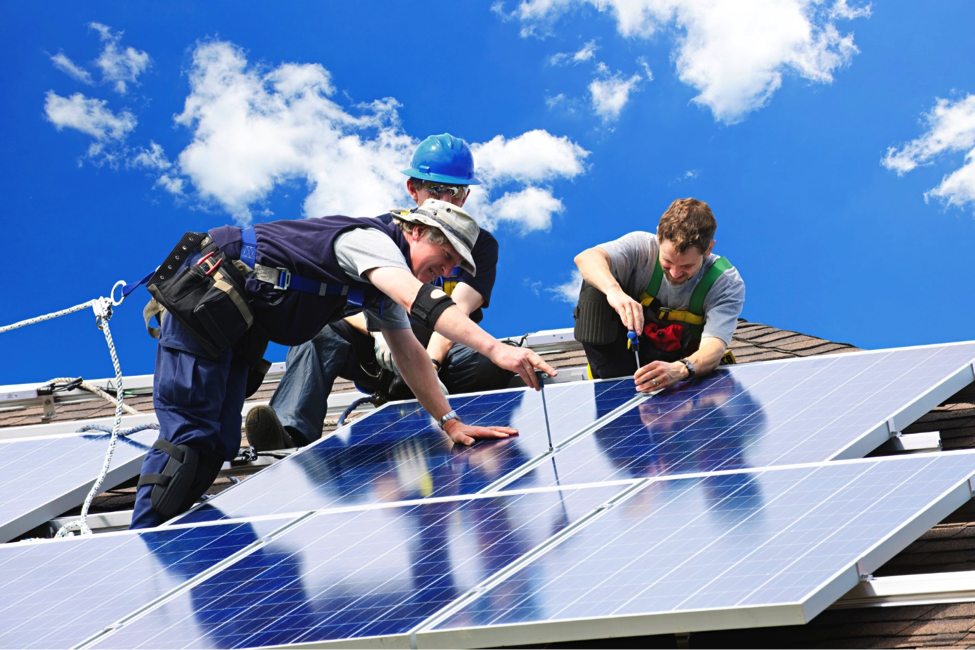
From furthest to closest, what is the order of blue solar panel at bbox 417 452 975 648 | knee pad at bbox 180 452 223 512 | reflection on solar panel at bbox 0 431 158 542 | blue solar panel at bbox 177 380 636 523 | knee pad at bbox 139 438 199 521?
reflection on solar panel at bbox 0 431 158 542 < knee pad at bbox 180 452 223 512 < knee pad at bbox 139 438 199 521 < blue solar panel at bbox 177 380 636 523 < blue solar panel at bbox 417 452 975 648

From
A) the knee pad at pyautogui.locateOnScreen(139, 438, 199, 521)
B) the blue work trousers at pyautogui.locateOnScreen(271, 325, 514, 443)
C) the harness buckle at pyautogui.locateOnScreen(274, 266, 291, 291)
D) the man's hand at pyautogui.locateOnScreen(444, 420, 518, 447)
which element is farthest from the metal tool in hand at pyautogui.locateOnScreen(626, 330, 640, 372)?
the knee pad at pyautogui.locateOnScreen(139, 438, 199, 521)

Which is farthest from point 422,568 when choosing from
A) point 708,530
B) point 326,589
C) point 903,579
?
point 903,579

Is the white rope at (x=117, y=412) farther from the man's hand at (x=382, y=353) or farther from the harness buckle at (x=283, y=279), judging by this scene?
the man's hand at (x=382, y=353)

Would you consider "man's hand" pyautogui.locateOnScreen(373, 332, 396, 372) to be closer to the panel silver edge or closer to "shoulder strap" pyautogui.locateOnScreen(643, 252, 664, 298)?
"shoulder strap" pyautogui.locateOnScreen(643, 252, 664, 298)

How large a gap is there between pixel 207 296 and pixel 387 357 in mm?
1940

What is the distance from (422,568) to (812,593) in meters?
1.33

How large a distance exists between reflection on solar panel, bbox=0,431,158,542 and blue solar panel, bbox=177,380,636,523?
1.08m

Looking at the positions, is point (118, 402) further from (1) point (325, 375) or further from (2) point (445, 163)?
(2) point (445, 163)

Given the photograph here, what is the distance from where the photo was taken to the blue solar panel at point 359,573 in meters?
3.49

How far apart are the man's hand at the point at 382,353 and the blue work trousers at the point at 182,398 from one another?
171 centimetres

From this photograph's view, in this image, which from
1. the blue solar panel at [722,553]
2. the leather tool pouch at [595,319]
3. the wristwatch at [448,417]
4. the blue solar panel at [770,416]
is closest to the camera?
the blue solar panel at [722,553]

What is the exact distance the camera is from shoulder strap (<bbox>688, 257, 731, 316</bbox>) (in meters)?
6.15

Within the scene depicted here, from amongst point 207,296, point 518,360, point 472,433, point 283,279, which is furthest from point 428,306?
point 207,296

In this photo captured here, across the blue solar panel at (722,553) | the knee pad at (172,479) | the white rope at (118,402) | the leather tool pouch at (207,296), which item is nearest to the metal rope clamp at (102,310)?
the white rope at (118,402)
